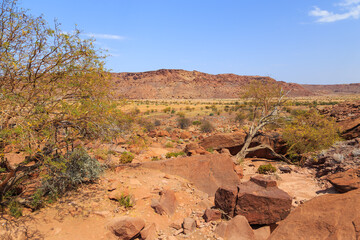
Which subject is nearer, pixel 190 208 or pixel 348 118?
pixel 190 208

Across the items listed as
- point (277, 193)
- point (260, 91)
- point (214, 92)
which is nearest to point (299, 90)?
point (214, 92)

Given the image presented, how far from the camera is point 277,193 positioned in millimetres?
6203

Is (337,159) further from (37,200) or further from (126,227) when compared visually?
(37,200)

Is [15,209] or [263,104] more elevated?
[263,104]

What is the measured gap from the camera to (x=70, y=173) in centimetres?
668

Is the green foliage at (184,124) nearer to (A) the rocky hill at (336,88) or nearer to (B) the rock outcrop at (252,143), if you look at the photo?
(B) the rock outcrop at (252,143)

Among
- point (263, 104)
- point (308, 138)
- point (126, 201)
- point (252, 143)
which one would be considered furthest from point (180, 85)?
point (126, 201)

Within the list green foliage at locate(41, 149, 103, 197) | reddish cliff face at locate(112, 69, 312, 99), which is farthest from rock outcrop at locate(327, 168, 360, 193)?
reddish cliff face at locate(112, 69, 312, 99)

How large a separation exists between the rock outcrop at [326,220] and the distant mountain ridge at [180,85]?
90.5 m

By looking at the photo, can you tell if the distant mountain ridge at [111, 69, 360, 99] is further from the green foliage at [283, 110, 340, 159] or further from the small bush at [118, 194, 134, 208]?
the small bush at [118, 194, 134, 208]

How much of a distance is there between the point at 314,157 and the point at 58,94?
12.1m

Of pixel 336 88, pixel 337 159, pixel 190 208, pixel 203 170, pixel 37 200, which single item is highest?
pixel 336 88

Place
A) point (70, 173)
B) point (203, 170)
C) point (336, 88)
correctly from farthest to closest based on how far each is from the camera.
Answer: point (336, 88), point (203, 170), point (70, 173)

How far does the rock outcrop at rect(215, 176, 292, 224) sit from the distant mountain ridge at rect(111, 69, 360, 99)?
289 ft
